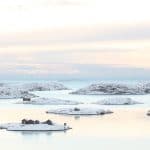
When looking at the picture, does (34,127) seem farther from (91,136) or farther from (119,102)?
(119,102)

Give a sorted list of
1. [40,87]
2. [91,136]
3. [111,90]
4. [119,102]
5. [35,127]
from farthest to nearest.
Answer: [40,87], [111,90], [119,102], [35,127], [91,136]

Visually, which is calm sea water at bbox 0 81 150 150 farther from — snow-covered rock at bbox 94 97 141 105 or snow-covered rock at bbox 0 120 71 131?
snow-covered rock at bbox 94 97 141 105

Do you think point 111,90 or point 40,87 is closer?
point 111,90

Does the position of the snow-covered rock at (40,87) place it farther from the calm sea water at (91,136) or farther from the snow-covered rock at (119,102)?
the calm sea water at (91,136)

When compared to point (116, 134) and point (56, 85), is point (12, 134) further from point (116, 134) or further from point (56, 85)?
point (56, 85)

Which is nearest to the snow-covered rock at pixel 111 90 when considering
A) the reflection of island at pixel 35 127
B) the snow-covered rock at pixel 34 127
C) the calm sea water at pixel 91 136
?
the calm sea water at pixel 91 136

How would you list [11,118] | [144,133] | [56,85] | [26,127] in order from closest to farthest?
[144,133]
[26,127]
[11,118]
[56,85]

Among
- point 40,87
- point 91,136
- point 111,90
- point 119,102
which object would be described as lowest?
point 91,136

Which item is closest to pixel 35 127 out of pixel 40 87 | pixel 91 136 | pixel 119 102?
pixel 91 136

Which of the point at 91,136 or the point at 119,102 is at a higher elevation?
the point at 119,102

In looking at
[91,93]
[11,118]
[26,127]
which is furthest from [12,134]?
[91,93]

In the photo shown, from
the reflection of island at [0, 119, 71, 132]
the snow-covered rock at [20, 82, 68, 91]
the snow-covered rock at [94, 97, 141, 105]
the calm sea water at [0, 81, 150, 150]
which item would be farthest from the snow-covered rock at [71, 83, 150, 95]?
the reflection of island at [0, 119, 71, 132]
